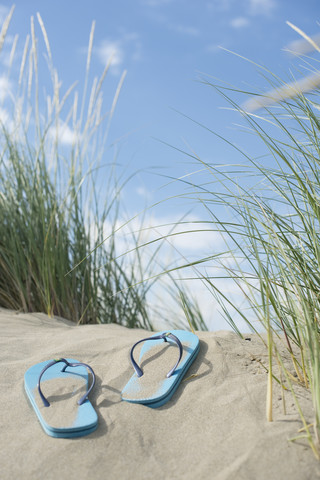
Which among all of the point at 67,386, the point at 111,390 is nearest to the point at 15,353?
the point at 67,386

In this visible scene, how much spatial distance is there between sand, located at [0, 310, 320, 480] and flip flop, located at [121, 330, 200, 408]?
0.03m

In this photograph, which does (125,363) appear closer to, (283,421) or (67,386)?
(67,386)

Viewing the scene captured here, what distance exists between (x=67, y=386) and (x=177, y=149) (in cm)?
82

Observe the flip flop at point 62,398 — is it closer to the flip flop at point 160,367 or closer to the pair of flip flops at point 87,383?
the pair of flip flops at point 87,383

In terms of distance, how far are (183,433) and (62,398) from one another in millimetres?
413

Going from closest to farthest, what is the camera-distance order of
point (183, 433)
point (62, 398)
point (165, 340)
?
point (183, 433) → point (62, 398) → point (165, 340)

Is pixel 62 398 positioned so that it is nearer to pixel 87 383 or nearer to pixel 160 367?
pixel 87 383

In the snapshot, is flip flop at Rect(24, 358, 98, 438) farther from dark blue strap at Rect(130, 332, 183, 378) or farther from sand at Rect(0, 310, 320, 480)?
dark blue strap at Rect(130, 332, 183, 378)

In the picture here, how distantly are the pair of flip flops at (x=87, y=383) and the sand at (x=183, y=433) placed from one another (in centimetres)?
3

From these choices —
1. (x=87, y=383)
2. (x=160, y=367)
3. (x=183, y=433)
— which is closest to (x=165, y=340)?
(x=160, y=367)

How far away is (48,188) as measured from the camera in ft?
9.38

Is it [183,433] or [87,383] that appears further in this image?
[87,383]

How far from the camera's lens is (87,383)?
1.50 m

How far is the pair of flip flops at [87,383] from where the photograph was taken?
1286 mm
